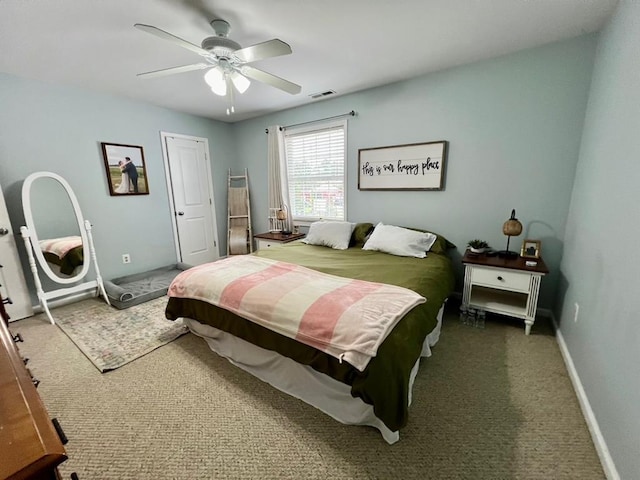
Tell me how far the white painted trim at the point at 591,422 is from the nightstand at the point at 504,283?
1.25 ft

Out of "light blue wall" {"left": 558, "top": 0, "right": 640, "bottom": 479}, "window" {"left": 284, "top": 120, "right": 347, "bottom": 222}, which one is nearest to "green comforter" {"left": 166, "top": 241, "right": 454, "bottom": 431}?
"light blue wall" {"left": 558, "top": 0, "right": 640, "bottom": 479}

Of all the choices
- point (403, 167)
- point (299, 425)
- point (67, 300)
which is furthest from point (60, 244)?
point (403, 167)

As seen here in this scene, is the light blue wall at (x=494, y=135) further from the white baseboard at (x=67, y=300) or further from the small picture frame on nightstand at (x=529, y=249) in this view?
the white baseboard at (x=67, y=300)

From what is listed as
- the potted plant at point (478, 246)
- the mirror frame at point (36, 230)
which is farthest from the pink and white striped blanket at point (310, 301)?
Result: the mirror frame at point (36, 230)

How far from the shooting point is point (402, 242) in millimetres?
2705

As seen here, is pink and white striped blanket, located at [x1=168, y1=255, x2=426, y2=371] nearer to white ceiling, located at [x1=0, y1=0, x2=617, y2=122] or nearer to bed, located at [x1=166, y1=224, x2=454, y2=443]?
bed, located at [x1=166, y1=224, x2=454, y2=443]

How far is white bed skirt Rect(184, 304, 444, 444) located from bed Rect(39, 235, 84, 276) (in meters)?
2.05

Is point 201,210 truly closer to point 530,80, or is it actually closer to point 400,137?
point 400,137

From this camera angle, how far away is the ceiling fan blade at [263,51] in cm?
163

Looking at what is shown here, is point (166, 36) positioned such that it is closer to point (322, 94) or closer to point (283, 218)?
point (322, 94)

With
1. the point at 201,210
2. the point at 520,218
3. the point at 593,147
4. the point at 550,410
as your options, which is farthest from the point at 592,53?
the point at 201,210

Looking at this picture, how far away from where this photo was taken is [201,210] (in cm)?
438

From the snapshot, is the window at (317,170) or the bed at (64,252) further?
the window at (317,170)

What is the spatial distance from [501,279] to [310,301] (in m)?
1.77
